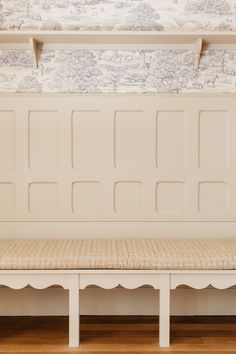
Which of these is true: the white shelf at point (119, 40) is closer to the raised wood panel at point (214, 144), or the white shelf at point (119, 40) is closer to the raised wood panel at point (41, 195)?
the raised wood panel at point (214, 144)

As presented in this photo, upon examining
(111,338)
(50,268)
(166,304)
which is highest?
(50,268)

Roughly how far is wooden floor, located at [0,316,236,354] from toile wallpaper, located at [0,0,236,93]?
162cm

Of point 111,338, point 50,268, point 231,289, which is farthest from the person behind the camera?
Result: point 231,289

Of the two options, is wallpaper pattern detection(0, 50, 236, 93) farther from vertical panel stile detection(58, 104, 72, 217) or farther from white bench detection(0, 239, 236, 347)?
white bench detection(0, 239, 236, 347)

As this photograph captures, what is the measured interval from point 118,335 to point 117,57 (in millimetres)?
1904

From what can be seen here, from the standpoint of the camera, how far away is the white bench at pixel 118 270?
2.70m

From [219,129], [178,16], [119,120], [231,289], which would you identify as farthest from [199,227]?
[178,16]

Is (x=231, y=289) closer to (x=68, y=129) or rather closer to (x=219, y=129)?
(x=219, y=129)

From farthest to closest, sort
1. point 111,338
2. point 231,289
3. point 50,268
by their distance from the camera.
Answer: point 231,289 → point 111,338 → point 50,268

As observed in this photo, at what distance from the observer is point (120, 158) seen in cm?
332

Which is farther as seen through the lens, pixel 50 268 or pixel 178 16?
pixel 178 16

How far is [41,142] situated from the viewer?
3309 mm

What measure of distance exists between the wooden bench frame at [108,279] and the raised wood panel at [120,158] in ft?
2.12

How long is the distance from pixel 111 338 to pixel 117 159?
4.00ft
